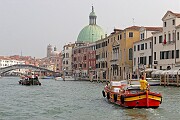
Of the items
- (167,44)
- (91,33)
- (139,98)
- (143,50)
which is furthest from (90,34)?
(139,98)

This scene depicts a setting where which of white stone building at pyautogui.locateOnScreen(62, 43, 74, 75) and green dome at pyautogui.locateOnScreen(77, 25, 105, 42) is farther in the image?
white stone building at pyautogui.locateOnScreen(62, 43, 74, 75)

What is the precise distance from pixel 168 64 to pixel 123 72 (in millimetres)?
12940

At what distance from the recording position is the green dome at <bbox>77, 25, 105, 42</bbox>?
81306 millimetres

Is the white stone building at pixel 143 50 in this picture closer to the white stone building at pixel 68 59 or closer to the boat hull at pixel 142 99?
the boat hull at pixel 142 99

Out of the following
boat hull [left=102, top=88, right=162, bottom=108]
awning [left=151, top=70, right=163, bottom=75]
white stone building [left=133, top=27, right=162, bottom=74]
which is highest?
white stone building [left=133, top=27, right=162, bottom=74]

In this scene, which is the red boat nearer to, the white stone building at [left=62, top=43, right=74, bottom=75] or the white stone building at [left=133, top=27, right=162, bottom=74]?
the white stone building at [left=133, top=27, right=162, bottom=74]

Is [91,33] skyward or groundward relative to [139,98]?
skyward

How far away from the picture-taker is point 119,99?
18.7 meters

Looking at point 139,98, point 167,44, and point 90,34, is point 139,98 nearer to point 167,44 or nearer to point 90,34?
point 167,44

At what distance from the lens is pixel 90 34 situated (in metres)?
81.6

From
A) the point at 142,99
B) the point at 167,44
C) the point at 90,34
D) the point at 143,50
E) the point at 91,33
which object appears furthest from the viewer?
the point at 91,33

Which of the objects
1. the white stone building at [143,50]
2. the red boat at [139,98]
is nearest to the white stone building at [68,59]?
the white stone building at [143,50]

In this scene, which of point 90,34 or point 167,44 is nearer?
point 167,44

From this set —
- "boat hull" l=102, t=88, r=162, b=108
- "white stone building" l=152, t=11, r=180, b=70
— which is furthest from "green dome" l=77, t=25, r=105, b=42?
"boat hull" l=102, t=88, r=162, b=108
